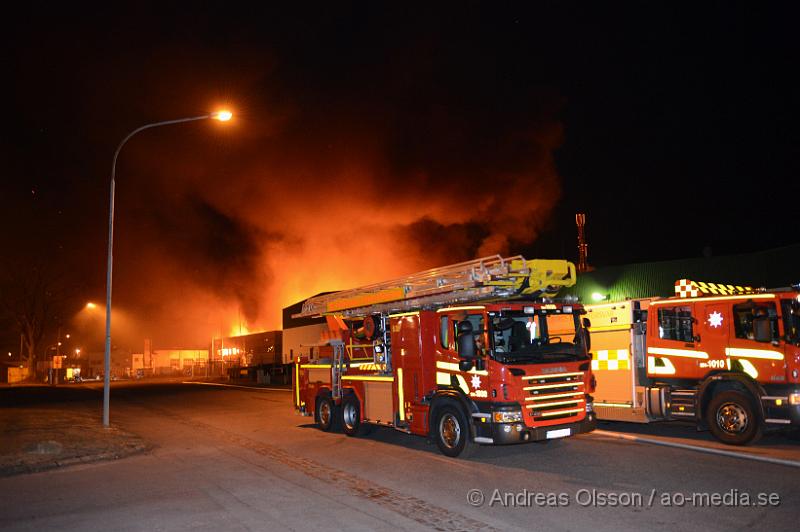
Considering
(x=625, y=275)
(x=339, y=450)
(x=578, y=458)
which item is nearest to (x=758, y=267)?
(x=625, y=275)

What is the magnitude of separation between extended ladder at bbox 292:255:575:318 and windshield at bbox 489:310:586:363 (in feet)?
1.43

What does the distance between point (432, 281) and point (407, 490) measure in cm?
385

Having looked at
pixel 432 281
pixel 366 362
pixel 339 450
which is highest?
pixel 432 281

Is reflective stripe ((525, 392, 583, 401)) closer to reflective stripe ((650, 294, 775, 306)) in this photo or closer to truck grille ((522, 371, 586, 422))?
truck grille ((522, 371, 586, 422))

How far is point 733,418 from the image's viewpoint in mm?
10234

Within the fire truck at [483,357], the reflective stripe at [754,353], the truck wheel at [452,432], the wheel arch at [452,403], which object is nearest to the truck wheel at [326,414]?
the fire truck at [483,357]

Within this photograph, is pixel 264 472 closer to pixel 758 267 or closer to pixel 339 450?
pixel 339 450

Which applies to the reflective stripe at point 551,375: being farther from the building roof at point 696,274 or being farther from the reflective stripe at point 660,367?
the building roof at point 696,274

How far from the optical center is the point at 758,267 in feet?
69.3

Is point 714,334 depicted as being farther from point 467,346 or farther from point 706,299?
point 467,346

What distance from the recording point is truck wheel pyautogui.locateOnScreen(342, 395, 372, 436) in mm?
12547

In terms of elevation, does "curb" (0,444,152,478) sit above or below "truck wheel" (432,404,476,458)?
below

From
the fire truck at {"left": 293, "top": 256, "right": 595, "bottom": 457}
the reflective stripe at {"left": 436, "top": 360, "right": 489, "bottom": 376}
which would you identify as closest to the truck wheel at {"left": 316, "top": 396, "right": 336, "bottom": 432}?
the fire truck at {"left": 293, "top": 256, "right": 595, "bottom": 457}

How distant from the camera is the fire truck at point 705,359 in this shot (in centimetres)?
993
